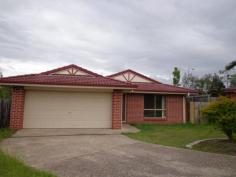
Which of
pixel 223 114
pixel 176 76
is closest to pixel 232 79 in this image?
pixel 176 76

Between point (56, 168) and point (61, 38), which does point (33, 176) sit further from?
point (61, 38)

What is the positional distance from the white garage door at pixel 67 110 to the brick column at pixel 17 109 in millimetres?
449

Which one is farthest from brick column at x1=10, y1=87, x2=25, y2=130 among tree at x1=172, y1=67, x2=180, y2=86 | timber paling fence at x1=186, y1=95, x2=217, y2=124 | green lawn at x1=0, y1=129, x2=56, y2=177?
tree at x1=172, y1=67, x2=180, y2=86

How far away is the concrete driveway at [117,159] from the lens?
555 cm

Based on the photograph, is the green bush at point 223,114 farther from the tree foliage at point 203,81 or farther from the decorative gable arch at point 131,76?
the tree foliage at point 203,81

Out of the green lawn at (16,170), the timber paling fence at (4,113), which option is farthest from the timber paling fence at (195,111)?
the green lawn at (16,170)

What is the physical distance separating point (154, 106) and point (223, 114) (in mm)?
9171

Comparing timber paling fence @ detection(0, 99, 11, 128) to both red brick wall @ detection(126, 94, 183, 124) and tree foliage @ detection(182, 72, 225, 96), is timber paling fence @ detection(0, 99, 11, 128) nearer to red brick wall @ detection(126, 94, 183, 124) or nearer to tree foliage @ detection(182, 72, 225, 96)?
red brick wall @ detection(126, 94, 183, 124)

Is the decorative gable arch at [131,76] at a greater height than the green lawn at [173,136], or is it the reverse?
the decorative gable arch at [131,76]

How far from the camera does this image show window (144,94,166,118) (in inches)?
704

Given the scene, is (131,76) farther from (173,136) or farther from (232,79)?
(232,79)

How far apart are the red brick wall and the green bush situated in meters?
8.28

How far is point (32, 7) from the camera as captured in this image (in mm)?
11242

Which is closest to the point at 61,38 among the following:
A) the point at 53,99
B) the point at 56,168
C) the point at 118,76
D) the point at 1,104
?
the point at 53,99
